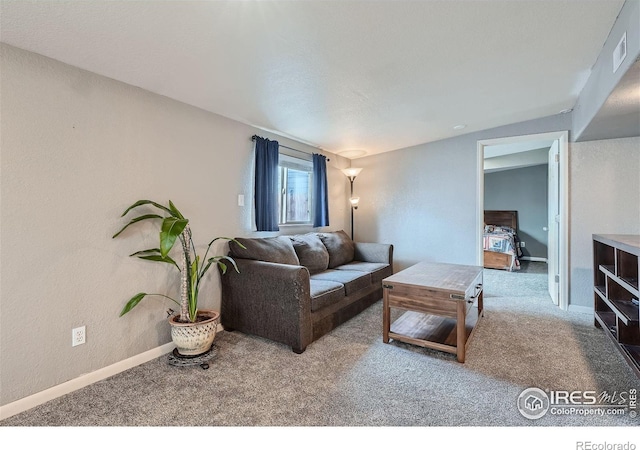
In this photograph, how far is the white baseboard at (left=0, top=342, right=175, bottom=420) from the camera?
1.60m

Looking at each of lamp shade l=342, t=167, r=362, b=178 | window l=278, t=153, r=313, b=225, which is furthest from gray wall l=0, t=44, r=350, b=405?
lamp shade l=342, t=167, r=362, b=178

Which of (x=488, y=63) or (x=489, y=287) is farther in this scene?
(x=489, y=287)

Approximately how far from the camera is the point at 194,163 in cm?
252

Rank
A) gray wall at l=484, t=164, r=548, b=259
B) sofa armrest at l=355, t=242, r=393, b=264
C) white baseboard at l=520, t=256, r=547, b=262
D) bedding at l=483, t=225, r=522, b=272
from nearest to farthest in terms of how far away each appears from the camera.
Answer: sofa armrest at l=355, t=242, r=393, b=264, bedding at l=483, t=225, r=522, b=272, white baseboard at l=520, t=256, r=547, b=262, gray wall at l=484, t=164, r=548, b=259

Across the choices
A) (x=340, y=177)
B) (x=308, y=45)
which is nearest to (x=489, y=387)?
(x=308, y=45)

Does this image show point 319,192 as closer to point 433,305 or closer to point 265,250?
point 265,250

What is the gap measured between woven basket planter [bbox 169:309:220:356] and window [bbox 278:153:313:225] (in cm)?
170

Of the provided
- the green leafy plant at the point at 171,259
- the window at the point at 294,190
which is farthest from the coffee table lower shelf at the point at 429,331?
the window at the point at 294,190

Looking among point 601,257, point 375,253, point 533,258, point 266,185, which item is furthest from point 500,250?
point 266,185

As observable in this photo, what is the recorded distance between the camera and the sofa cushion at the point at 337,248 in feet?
12.1

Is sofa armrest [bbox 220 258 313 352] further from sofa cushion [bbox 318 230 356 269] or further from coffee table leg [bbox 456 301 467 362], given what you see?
sofa cushion [bbox 318 230 356 269]

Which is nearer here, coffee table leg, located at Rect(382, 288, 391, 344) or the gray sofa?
the gray sofa

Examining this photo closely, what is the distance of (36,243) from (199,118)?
58.2 inches

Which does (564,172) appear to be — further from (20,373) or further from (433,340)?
(20,373)
